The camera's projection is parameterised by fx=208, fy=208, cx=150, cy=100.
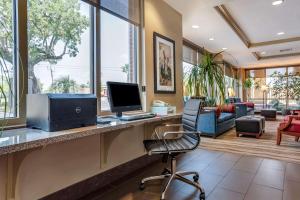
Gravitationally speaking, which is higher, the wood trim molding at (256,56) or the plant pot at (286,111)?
the wood trim molding at (256,56)

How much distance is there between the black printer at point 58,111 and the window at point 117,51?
2.47 feet

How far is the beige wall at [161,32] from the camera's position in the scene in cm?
313

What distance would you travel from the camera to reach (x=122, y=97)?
7.95ft

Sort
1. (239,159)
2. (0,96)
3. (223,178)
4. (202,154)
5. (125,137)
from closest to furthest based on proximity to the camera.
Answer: (0,96) < (223,178) < (125,137) < (239,159) < (202,154)

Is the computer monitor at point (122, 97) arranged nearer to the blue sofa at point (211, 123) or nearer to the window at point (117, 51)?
the window at point (117, 51)

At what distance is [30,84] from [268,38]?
22.5 feet

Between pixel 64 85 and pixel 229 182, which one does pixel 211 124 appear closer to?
pixel 229 182

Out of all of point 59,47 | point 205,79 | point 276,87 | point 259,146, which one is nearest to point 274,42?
Answer: point 205,79

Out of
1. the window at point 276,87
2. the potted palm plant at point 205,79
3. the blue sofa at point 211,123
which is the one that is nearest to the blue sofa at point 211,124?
the blue sofa at point 211,123

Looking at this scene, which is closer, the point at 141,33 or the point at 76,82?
the point at 76,82

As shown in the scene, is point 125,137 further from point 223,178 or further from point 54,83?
point 223,178

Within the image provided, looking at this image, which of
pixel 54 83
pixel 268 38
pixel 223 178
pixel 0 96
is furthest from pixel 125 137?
pixel 268 38

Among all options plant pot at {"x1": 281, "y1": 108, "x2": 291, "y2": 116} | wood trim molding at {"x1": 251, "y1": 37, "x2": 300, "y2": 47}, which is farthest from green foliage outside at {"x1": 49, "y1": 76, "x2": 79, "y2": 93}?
plant pot at {"x1": 281, "y1": 108, "x2": 291, "y2": 116}

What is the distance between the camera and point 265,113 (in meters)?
8.21
